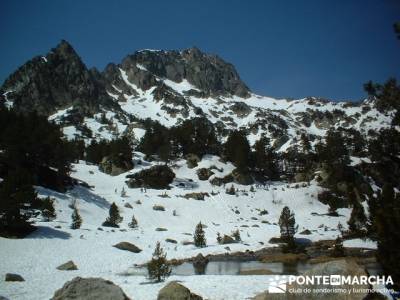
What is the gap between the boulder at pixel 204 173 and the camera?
80.4m

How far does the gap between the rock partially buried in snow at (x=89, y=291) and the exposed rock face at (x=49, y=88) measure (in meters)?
173

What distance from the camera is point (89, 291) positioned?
44.9ft

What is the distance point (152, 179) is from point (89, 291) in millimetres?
57453

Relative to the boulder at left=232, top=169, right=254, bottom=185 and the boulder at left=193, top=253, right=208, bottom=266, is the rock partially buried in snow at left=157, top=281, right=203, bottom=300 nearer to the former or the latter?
the boulder at left=193, top=253, right=208, bottom=266

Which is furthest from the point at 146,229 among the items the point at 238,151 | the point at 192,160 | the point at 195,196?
the point at 192,160

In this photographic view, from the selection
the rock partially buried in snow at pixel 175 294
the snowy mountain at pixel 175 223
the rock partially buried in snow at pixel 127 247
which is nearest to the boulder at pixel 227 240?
the snowy mountain at pixel 175 223

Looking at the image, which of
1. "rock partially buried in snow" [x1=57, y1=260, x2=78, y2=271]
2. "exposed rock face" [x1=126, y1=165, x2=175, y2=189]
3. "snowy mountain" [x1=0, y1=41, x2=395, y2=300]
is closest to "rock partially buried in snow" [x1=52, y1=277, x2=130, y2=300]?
"snowy mountain" [x1=0, y1=41, x2=395, y2=300]

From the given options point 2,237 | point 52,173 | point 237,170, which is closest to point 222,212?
point 237,170

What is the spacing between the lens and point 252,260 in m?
32.0

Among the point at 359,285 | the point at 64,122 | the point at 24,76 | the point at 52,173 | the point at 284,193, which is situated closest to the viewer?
the point at 359,285

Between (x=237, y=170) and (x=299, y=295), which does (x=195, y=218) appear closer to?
(x=237, y=170)

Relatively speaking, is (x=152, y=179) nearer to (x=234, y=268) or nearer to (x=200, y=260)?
(x=200, y=260)

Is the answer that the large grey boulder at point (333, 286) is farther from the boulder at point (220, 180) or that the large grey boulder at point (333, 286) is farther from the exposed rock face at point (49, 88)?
the exposed rock face at point (49, 88)

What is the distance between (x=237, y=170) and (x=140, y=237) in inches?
1830
